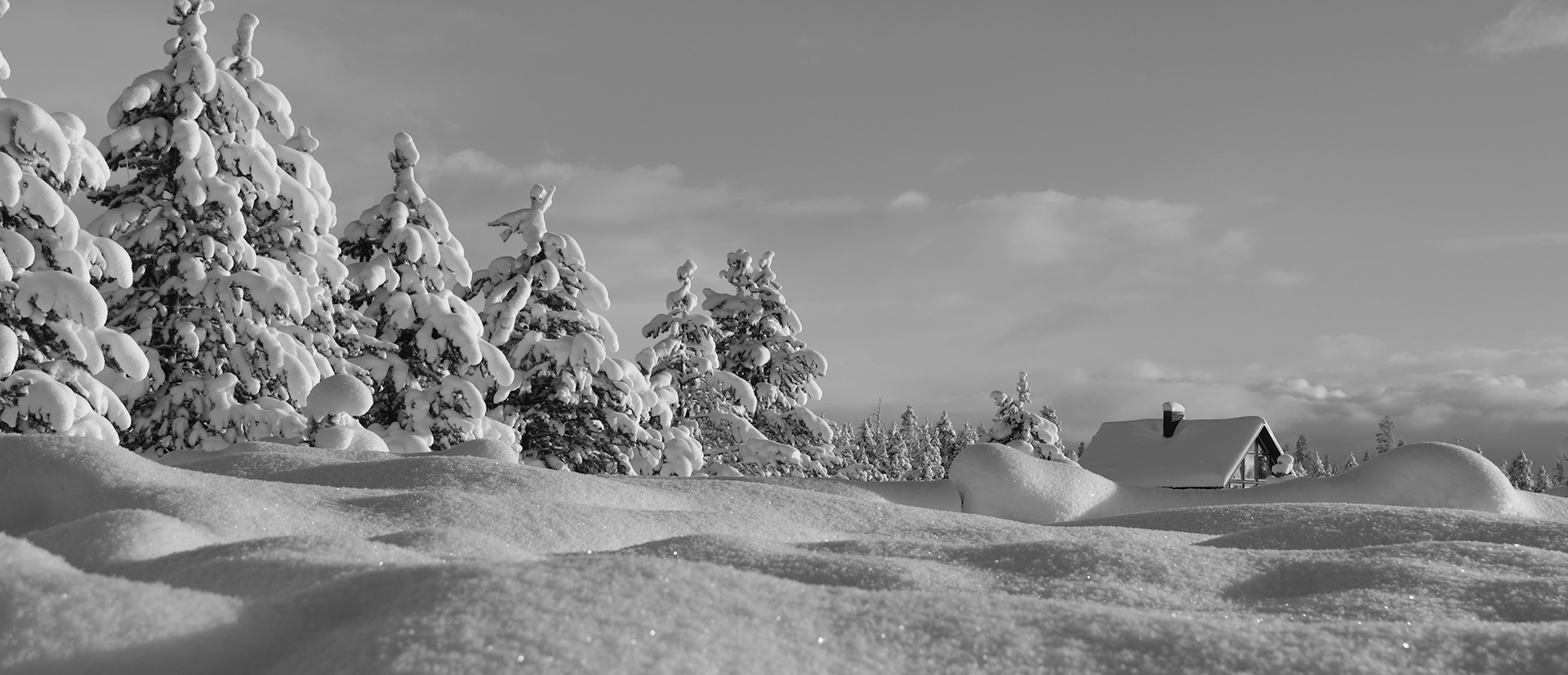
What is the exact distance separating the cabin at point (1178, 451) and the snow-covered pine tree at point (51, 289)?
2840cm

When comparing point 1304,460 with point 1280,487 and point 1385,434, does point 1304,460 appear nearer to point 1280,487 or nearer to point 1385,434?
point 1385,434

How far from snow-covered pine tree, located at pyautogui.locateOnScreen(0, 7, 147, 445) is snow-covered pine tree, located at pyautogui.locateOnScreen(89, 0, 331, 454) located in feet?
5.15

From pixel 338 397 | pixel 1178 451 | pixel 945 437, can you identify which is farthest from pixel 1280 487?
pixel 945 437

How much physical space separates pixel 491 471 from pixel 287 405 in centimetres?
1048

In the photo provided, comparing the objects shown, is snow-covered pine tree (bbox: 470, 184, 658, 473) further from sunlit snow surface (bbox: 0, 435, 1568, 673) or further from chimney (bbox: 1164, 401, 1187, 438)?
chimney (bbox: 1164, 401, 1187, 438)

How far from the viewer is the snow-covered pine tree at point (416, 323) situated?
16.0 meters

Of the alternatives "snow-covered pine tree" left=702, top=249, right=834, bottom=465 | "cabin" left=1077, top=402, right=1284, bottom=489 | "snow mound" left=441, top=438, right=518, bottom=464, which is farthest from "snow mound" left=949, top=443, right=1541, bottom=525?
"cabin" left=1077, top=402, right=1284, bottom=489

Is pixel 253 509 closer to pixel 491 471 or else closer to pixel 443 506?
pixel 443 506

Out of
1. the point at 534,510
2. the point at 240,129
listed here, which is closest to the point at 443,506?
the point at 534,510

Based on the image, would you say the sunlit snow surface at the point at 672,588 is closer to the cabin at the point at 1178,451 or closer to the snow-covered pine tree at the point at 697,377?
the snow-covered pine tree at the point at 697,377

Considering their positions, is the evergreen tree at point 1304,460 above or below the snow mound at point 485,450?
above

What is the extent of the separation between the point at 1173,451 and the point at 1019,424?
7.68 m

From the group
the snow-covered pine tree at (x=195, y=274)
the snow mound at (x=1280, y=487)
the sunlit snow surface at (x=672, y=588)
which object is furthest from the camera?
the snow-covered pine tree at (x=195, y=274)

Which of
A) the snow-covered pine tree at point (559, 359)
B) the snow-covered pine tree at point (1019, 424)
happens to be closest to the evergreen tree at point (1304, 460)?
the snow-covered pine tree at point (1019, 424)
